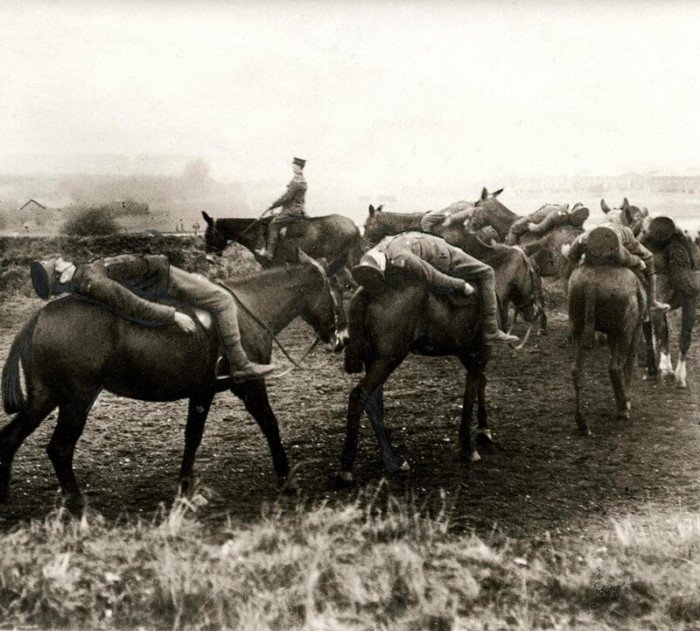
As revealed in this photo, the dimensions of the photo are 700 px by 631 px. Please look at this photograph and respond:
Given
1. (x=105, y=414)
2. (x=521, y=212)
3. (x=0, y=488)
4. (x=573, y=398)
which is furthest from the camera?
(x=521, y=212)

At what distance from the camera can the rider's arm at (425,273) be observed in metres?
4.75

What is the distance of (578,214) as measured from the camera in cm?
629

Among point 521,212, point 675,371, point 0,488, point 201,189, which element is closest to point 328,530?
point 0,488

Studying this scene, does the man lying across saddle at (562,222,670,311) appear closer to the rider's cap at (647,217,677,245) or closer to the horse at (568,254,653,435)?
the horse at (568,254,653,435)

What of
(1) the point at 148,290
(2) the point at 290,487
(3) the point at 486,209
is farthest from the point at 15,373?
(3) the point at 486,209

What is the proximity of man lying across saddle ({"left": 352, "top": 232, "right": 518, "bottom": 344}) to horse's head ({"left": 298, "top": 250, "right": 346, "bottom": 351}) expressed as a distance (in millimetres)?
202

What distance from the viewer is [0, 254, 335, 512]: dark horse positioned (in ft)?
13.3

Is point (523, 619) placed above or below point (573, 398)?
below

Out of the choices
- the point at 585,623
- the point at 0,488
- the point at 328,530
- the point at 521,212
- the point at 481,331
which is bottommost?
the point at 585,623

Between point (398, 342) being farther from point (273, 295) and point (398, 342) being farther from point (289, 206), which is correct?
point (289, 206)

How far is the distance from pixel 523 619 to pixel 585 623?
1.06 feet

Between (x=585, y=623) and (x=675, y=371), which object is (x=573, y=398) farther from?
(x=585, y=623)

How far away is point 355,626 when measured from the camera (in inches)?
150

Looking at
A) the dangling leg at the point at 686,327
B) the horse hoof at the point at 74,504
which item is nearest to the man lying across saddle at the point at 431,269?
the horse hoof at the point at 74,504
